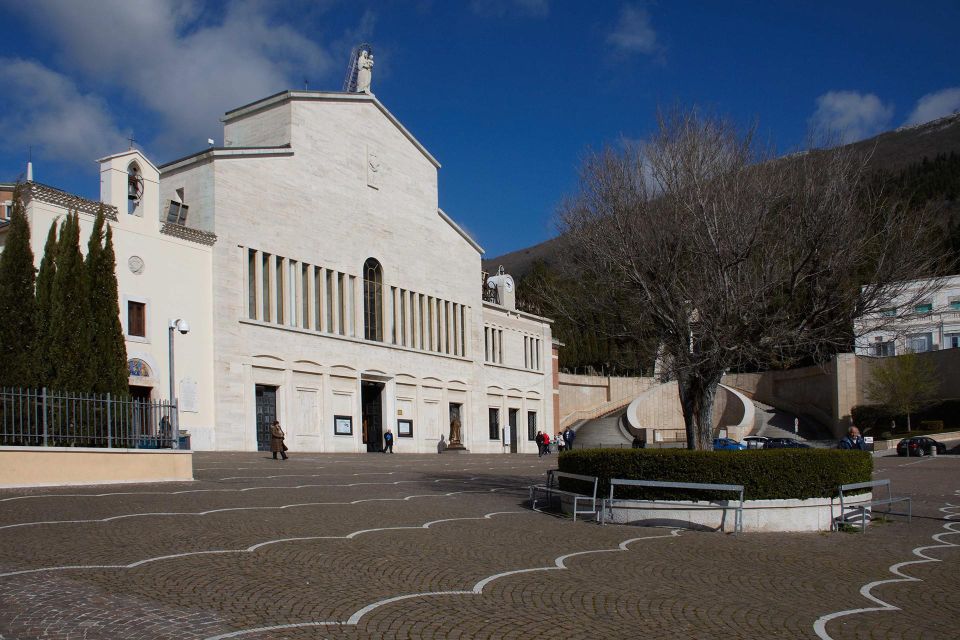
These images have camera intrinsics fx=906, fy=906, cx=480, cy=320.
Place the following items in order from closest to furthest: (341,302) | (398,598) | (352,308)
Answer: (398,598)
(341,302)
(352,308)

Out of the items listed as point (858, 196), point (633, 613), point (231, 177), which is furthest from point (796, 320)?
point (231, 177)

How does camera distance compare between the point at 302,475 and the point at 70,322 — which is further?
the point at 302,475

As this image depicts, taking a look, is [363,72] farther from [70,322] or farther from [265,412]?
[70,322]

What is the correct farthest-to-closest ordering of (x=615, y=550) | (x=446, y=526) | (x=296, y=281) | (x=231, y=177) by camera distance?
(x=296, y=281)
(x=231, y=177)
(x=446, y=526)
(x=615, y=550)

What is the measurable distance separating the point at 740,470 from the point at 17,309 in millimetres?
16706

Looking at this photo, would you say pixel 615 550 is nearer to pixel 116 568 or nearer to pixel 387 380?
pixel 116 568

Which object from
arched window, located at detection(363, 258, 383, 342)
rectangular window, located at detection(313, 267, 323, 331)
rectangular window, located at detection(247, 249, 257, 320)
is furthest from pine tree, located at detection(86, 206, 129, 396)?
arched window, located at detection(363, 258, 383, 342)

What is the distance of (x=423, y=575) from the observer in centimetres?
1012

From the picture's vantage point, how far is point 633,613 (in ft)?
28.0

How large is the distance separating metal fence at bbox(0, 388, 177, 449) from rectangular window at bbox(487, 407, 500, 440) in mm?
39010

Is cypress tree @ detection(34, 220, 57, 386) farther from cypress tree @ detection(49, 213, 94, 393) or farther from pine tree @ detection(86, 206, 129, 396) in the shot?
pine tree @ detection(86, 206, 129, 396)

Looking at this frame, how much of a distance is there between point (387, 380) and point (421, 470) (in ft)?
64.7

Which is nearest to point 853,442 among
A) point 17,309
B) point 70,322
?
point 70,322

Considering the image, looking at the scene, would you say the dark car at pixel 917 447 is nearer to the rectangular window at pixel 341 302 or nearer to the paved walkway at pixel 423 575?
the rectangular window at pixel 341 302
